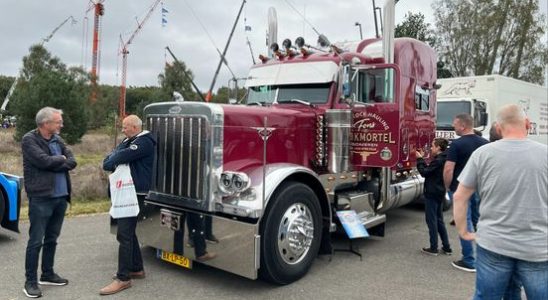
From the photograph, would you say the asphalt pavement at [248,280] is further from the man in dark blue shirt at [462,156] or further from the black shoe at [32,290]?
the man in dark blue shirt at [462,156]

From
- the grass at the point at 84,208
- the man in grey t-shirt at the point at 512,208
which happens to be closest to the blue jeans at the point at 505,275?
the man in grey t-shirt at the point at 512,208

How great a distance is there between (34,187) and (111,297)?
4.27ft

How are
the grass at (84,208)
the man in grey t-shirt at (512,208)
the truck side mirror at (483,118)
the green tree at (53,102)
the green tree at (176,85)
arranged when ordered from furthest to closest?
1. the green tree at (176,85)
2. the green tree at (53,102)
3. the truck side mirror at (483,118)
4. the grass at (84,208)
5. the man in grey t-shirt at (512,208)

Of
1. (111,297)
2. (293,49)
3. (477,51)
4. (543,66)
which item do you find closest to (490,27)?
(477,51)

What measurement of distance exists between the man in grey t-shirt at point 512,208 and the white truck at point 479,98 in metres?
9.36

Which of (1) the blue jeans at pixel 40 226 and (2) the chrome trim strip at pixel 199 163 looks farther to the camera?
(2) the chrome trim strip at pixel 199 163

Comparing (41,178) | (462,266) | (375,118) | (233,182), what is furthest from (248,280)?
(375,118)

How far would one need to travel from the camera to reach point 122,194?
4730mm

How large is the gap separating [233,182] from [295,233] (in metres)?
0.94

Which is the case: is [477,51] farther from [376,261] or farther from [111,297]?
[111,297]

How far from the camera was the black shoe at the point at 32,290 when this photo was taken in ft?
14.9

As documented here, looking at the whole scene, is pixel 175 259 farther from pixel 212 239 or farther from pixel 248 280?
pixel 248 280

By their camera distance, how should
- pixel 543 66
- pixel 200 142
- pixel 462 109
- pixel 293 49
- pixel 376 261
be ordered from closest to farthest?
pixel 200 142
pixel 376 261
pixel 293 49
pixel 462 109
pixel 543 66

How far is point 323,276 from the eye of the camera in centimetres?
537
